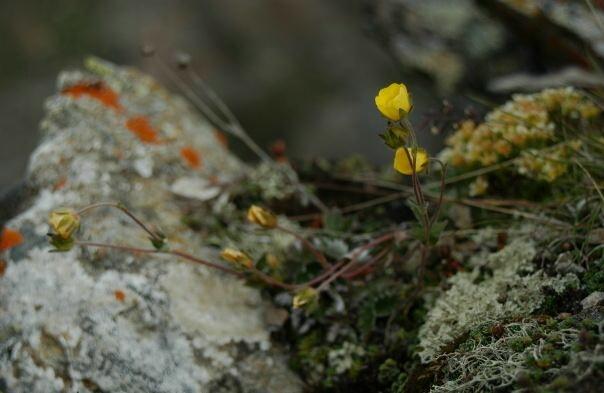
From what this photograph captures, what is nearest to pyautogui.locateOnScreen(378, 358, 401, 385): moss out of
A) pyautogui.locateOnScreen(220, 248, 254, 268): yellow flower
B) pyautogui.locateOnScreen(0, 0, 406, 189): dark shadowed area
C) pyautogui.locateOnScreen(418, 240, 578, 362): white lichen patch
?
pyautogui.locateOnScreen(418, 240, 578, 362): white lichen patch

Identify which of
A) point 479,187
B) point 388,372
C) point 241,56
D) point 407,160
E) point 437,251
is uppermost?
point 407,160

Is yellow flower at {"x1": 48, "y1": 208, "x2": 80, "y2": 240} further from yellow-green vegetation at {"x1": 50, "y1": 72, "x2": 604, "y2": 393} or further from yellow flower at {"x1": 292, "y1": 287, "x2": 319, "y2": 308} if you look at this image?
yellow flower at {"x1": 292, "y1": 287, "x2": 319, "y2": 308}

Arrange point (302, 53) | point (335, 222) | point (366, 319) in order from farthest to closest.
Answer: point (302, 53) < point (335, 222) < point (366, 319)

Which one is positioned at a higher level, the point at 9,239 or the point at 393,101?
the point at 393,101

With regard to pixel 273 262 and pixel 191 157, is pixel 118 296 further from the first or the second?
pixel 191 157

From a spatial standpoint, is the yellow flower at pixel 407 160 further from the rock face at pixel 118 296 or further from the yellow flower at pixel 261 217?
the rock face at pixel 118 296

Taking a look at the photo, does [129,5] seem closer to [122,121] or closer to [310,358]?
[122,121]

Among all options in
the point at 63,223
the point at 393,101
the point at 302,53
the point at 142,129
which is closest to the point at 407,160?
the point at 393,101
